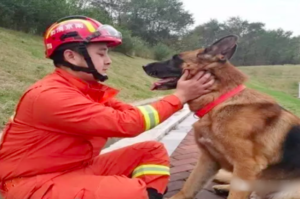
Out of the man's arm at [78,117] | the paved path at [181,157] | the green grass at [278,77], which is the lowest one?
the green grass at [278,77]

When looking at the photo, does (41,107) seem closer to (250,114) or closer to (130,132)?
(130,132)

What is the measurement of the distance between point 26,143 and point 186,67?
1.26m

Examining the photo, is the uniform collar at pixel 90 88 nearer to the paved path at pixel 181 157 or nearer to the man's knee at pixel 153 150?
the man's knee at pixel 153 150

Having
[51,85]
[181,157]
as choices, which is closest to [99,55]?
[51,85]

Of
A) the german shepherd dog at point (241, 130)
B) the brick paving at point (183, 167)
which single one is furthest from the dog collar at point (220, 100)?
the brick paving at point (183, 167)

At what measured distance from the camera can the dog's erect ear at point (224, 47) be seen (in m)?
2.62

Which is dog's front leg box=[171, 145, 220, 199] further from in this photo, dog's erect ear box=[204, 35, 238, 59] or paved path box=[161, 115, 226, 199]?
dog's erect ear box=[204, 35, 238, 59]

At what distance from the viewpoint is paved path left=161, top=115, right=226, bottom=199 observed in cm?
322

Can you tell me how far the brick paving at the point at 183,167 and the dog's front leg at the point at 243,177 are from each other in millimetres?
577

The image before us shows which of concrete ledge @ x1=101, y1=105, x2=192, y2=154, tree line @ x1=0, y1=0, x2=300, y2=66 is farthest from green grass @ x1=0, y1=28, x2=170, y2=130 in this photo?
tree line @ x1=0, y1=0, x2=300, y2=66

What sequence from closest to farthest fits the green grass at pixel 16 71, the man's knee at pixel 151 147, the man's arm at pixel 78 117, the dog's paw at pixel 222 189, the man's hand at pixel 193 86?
the man's arm at pixel 78 117 → the man's hand at pixel 193 86 → the man's knee at pixel 151 147 → the dog's paw at pixel 222 189 → the green grass at pixel 16 71

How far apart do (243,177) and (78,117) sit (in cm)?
122

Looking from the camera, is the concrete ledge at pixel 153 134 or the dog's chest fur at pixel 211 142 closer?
the dog's chest fur at pixel 211 142

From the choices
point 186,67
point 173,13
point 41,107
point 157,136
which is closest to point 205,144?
point 186,67
